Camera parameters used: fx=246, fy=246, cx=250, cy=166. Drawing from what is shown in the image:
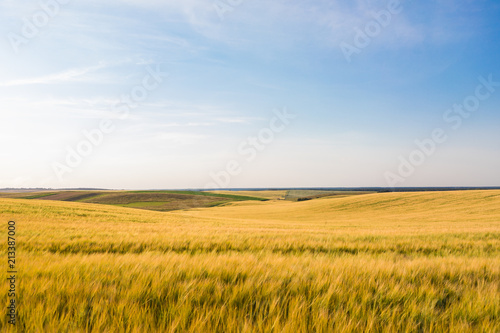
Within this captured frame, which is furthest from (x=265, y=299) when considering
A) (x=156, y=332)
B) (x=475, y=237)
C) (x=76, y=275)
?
(x=475, y=237)

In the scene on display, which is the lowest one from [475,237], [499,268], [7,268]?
[475,237]

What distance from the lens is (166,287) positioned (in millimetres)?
2102

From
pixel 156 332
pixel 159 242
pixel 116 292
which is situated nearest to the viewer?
pixel 156 332

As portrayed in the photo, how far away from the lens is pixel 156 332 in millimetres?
1478

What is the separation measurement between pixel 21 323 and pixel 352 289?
2.42m

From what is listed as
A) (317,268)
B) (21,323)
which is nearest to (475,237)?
(317,268)

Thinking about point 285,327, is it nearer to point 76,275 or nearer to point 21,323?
point 21,323

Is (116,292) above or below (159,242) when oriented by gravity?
above

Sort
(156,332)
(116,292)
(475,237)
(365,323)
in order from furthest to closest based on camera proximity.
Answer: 1. (475,237)
2. (116,292)
3. (365,323)
4. (156,332)

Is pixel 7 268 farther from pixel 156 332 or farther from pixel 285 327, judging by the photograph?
pixel 285 327

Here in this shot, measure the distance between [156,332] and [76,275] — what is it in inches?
50.9

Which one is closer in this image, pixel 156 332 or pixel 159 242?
pixel 156 332

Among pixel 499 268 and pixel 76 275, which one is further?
pixel 499 268

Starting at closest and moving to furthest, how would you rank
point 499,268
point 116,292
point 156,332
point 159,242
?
point 156,332
point 116,292
point 499,268
point 159,242
